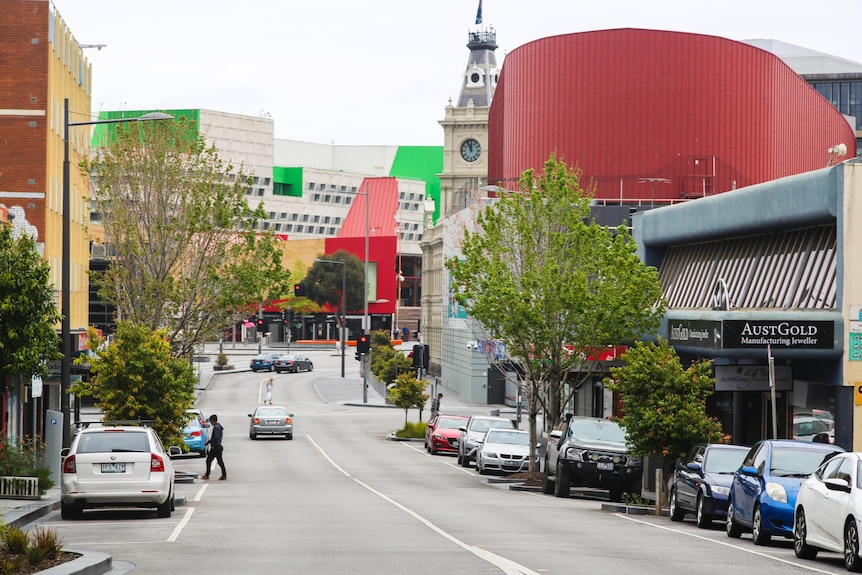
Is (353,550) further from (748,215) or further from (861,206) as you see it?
(748,215)

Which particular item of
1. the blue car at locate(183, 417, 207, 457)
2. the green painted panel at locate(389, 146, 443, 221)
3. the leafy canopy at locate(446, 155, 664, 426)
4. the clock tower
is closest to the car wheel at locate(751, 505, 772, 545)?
the leafy canopy at locate(446, 155, 664, 426)

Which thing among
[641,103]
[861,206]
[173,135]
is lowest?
[861,206]

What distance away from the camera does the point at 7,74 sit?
41.8 metres

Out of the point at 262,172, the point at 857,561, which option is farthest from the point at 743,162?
the point at 262,172

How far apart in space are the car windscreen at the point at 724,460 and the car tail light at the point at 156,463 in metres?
9.08

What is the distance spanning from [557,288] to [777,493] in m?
15.1

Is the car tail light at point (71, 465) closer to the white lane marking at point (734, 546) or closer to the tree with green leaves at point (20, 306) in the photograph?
the tree with green leaves at point (20, 306)

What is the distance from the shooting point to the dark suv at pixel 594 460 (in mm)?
28781

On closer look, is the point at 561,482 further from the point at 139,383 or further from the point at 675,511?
the point at 139,383

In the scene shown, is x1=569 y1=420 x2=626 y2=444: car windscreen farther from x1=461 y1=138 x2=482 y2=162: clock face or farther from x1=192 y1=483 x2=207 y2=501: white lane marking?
x1=461 y1=138 x2=482 y2=162: clock face

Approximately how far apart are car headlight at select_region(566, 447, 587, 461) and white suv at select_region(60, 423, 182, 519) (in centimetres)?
1104

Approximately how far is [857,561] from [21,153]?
3290 cm

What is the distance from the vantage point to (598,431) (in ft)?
98.3

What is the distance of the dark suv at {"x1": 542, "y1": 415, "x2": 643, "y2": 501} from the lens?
1133 inches
